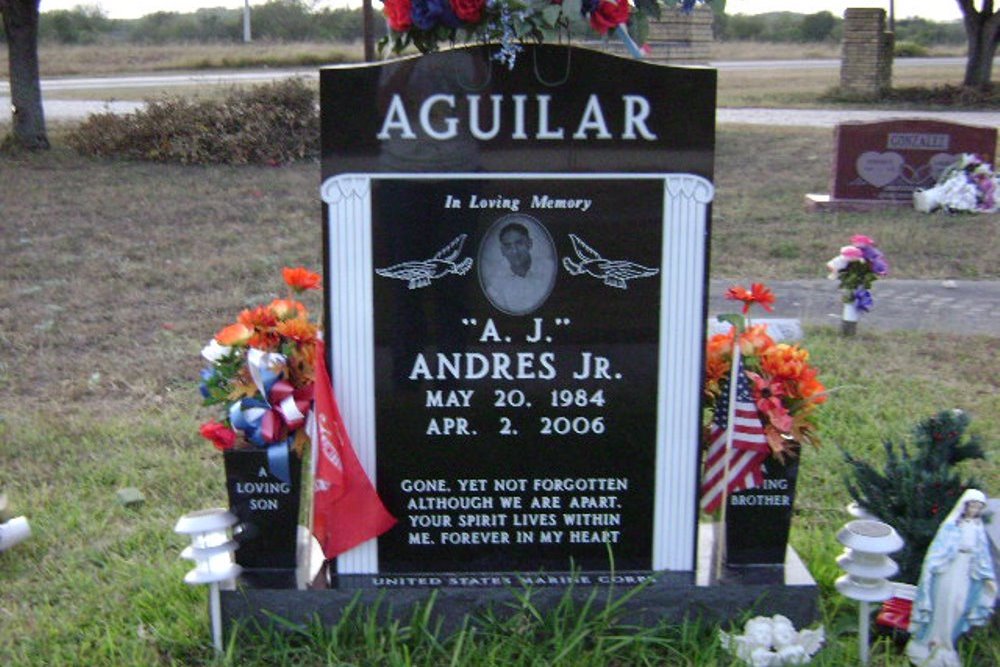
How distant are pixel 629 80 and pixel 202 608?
2025mm

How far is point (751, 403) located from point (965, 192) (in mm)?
8477

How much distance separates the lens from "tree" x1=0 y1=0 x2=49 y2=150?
1462 centimetres

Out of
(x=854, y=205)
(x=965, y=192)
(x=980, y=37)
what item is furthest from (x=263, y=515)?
(x=980, y=37)

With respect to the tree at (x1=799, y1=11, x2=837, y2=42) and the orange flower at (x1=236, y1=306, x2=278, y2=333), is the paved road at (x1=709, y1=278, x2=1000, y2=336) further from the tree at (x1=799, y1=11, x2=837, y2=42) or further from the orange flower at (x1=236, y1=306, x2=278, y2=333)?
the tree at (x1=799, y1=11, x2=837, y2=42)

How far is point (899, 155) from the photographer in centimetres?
1162

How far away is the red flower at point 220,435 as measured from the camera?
3486mm

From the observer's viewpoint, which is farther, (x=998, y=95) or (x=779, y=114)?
(x=998, y=95)

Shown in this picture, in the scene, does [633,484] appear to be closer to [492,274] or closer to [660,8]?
[492,274]

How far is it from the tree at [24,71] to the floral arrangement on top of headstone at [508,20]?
12.6 meters

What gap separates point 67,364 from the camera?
6.57 metres

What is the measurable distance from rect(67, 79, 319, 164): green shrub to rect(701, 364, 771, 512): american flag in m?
11.6

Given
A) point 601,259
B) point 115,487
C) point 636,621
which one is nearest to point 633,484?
point 636,621

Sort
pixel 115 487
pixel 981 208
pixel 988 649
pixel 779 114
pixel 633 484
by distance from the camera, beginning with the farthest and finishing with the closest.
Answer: pixel 779 114 → pixel 981 208 → pixel 115 487 → pixel 633 484 → pixel 988 649

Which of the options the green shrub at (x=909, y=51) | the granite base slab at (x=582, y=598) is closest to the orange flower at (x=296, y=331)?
the granite base slab at (x=582, y=598)
